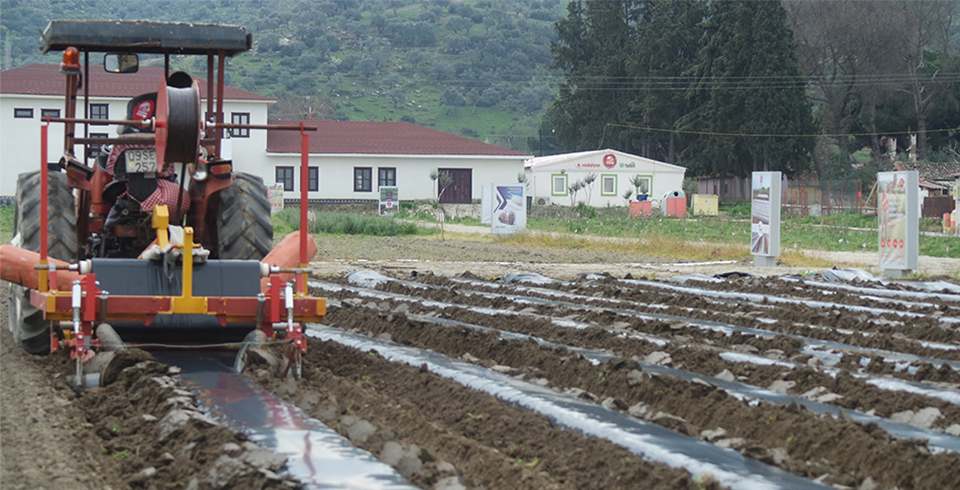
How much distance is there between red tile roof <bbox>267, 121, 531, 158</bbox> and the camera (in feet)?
154

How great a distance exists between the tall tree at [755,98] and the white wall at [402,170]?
1368 cm

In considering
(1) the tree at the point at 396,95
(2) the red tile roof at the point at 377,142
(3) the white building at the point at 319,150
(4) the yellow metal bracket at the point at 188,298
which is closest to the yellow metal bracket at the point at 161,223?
(4) the yellow metal bracket at the point at 188,298

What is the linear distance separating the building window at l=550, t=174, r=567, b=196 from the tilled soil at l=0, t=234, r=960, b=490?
4400 centimetres

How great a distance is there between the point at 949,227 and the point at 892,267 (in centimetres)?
1569

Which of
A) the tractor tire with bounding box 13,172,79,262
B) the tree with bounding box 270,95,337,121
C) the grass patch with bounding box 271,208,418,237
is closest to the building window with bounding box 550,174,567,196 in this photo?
the grass patch with bounding box 271,208,418,237

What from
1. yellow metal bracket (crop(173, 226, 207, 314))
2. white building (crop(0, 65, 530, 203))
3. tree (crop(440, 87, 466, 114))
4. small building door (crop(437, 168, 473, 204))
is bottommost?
yellow metal bracket (crop(173, 226, 207, 314))

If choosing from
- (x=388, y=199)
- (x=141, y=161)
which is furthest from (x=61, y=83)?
(x=141, y=161)

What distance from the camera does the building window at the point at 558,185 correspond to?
5459cm

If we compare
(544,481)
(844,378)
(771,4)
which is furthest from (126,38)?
(771,4)

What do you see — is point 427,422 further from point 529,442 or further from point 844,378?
point 844,378

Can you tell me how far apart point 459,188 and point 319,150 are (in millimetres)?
7070

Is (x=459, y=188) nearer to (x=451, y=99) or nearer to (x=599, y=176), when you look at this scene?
(x=599, y=176)

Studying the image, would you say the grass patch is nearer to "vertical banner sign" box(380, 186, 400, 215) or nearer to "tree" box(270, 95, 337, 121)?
"vertical banner sign" box(380, 186, 400, 215)

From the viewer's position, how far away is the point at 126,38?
25.7 feet
